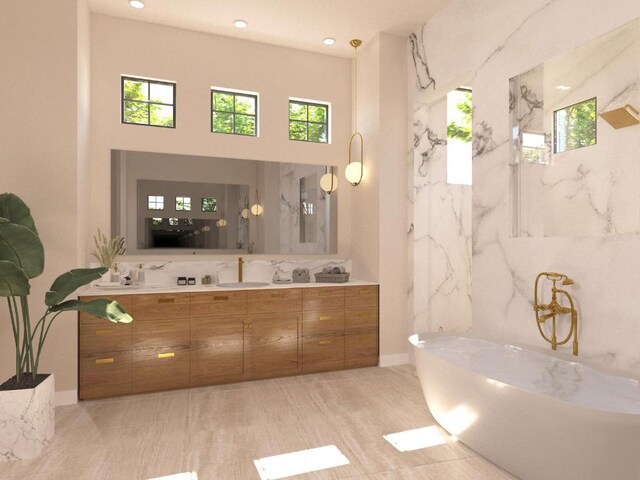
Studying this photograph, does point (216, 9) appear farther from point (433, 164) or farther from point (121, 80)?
point (433, 164)

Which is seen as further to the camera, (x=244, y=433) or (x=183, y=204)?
(x=183, y=204)

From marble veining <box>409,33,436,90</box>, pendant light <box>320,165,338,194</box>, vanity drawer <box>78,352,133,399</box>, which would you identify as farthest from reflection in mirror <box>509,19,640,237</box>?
vanity drawer <box>78,352,133,399</box>

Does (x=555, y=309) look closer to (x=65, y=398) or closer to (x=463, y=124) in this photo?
(x=463, y=124)

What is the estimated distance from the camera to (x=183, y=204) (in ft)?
13.4

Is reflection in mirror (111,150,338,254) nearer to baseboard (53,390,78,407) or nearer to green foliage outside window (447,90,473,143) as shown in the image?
baseboard (53,390,78,407)

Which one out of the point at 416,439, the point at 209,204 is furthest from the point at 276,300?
the point at 416,439

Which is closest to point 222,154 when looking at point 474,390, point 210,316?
point 210,316

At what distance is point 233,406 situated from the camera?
124 inches

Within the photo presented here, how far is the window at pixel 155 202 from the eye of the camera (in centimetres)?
398

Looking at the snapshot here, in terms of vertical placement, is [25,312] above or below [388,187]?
below

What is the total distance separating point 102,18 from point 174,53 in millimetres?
667

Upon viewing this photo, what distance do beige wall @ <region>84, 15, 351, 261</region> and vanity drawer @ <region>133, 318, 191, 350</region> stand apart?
1.02 m

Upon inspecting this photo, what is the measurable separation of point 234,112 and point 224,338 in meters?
2.29

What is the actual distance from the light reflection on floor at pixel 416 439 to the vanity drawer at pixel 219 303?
5.46 ft
